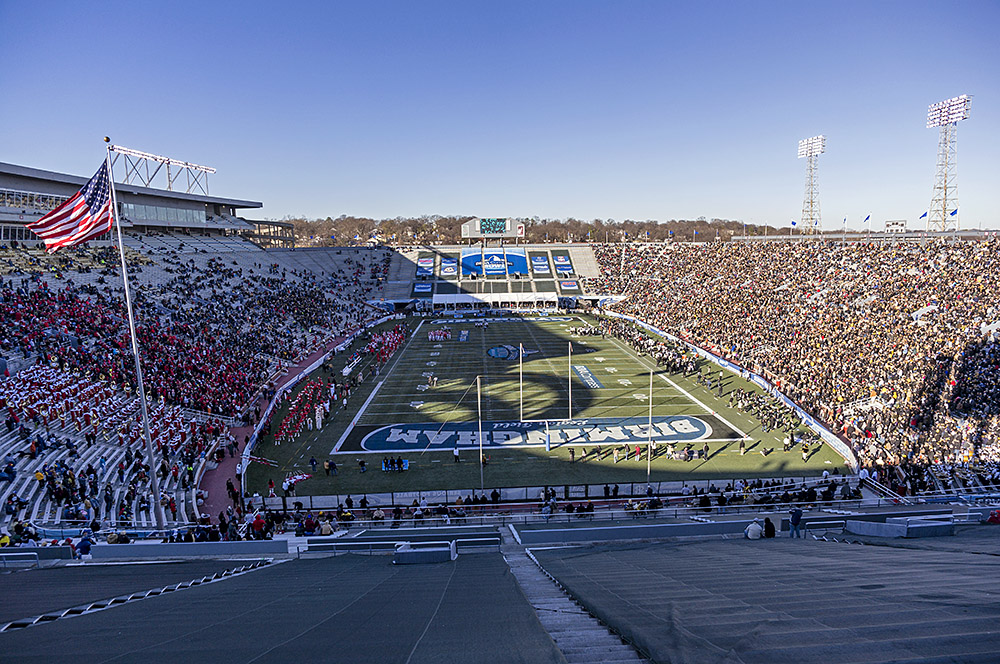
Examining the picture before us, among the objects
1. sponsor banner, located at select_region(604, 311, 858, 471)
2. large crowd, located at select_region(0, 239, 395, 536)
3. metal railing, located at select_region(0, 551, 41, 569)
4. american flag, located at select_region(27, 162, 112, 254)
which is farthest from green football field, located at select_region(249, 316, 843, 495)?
american flag, located at select_region(27, 162, 112, 254)

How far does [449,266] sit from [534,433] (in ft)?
184

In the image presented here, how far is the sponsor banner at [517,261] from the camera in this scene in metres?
78.8

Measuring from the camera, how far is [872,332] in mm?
30391

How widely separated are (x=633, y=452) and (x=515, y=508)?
Result: 706cm

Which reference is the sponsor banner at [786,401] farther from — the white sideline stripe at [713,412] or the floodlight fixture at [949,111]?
the floodlight fixture at [949,111]

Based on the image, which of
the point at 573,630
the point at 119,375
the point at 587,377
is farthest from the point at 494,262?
the point at 573,630

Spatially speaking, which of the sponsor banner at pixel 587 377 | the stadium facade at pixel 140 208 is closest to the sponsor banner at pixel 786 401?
the sponsor banner at pixel 587 377

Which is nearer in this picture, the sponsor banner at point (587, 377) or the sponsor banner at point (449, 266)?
the sponsor banner at point (587, 377)

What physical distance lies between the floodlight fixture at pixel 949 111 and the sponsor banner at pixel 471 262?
5094 centimetres

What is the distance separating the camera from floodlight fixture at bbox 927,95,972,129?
49.0 meters

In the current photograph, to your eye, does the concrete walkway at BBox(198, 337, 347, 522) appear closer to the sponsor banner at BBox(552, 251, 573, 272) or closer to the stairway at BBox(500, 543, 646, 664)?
the stairway at BBox(500, 543, 646, 664)

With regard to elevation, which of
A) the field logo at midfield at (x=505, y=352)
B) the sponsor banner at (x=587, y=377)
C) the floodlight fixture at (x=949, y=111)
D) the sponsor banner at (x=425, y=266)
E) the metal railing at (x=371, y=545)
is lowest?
the metal railing at (x=371, y=545)

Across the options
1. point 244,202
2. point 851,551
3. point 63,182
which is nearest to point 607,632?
point 851,551

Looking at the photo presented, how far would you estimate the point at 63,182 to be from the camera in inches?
1984
